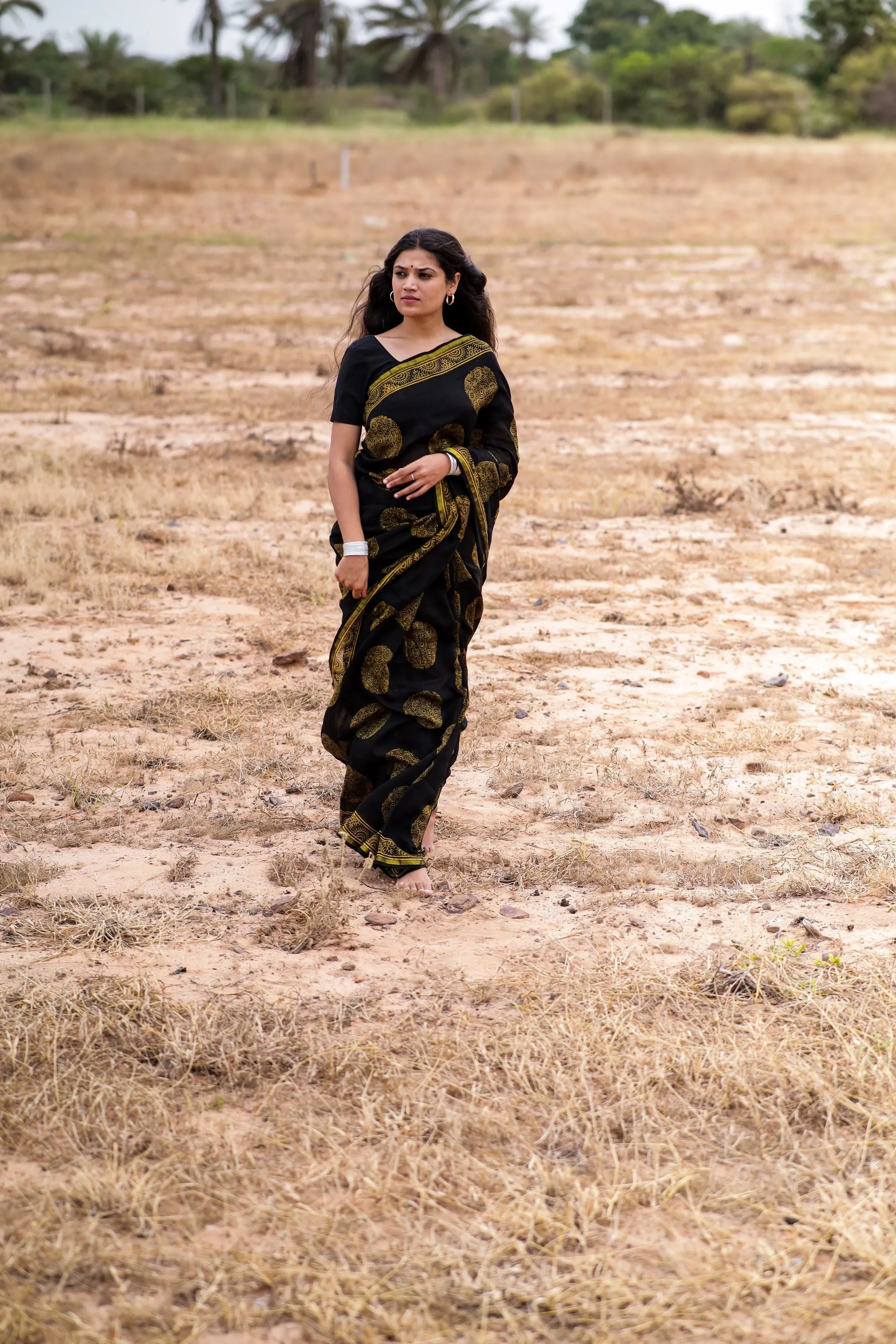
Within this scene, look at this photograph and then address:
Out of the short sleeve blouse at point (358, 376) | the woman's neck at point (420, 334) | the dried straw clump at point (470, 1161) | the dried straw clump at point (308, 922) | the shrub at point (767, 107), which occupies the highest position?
the shrub at point (767, 107)

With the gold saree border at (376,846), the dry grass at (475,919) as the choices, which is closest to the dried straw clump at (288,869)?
the dry grass at (475,919)

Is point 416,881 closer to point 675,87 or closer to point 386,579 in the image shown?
point 386,579

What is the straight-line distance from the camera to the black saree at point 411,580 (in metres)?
3.18

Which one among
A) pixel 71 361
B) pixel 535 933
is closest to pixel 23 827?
pixel 535 933

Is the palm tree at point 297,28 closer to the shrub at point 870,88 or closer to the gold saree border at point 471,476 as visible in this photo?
the shrub at point 870,88

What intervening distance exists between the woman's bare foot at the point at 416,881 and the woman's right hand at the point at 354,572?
75 cm

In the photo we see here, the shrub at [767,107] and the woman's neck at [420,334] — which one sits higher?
the shrub at [767,107]

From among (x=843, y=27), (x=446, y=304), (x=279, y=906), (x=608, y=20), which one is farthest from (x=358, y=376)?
(x=608, y=20)

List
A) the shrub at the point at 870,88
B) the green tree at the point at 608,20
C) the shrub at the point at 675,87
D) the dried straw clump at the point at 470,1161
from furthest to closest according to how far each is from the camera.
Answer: the green tree at the point at 608,20
the shrub at the point at 675,87
the shrub at the point at 870,88
the dried straw clump at the point at 470,1161

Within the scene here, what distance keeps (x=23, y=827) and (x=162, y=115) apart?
41954 millimetres

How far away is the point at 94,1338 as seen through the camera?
1855mm

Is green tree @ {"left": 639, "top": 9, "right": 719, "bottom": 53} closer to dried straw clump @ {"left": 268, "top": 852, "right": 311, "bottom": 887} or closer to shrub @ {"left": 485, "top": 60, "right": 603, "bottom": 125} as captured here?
shrub @ {"left": 485, "top": 60, "right": 603, "bottom": 125}

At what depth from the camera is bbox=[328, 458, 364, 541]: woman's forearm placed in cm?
321

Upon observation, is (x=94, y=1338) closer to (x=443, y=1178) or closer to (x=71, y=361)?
(x=443, y=1178)
